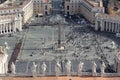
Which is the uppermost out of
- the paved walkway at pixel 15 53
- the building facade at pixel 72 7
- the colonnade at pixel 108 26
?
the building facade at pixel 72 7

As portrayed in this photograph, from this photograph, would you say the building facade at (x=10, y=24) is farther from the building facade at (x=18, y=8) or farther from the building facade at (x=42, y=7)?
the building facade at (x=42, y=7)

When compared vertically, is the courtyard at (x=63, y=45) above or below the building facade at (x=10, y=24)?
below

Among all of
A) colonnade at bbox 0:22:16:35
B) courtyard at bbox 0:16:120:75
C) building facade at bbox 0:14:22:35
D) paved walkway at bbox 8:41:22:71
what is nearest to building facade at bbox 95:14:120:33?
courtyard at bbox 0:16:120:75

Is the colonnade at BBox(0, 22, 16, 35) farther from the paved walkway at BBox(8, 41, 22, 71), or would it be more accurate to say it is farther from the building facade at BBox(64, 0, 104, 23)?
the building facade at BBox(64, 0, 104, 23)

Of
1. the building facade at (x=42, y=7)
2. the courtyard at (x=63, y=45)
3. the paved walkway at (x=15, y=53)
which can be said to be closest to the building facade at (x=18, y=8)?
the building facade at (x=42, y=7)

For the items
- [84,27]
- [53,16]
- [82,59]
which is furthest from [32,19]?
[82,59]

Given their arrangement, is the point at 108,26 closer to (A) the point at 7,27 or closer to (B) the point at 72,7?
(B) the point at 72,7

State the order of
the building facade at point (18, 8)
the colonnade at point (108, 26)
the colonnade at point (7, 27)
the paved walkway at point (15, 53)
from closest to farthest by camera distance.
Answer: the paved walkway at point (15, 53) → the colonnade at point (7, 27) → the colonnade at point (108, 26) → the building facade at point (18, 8)
